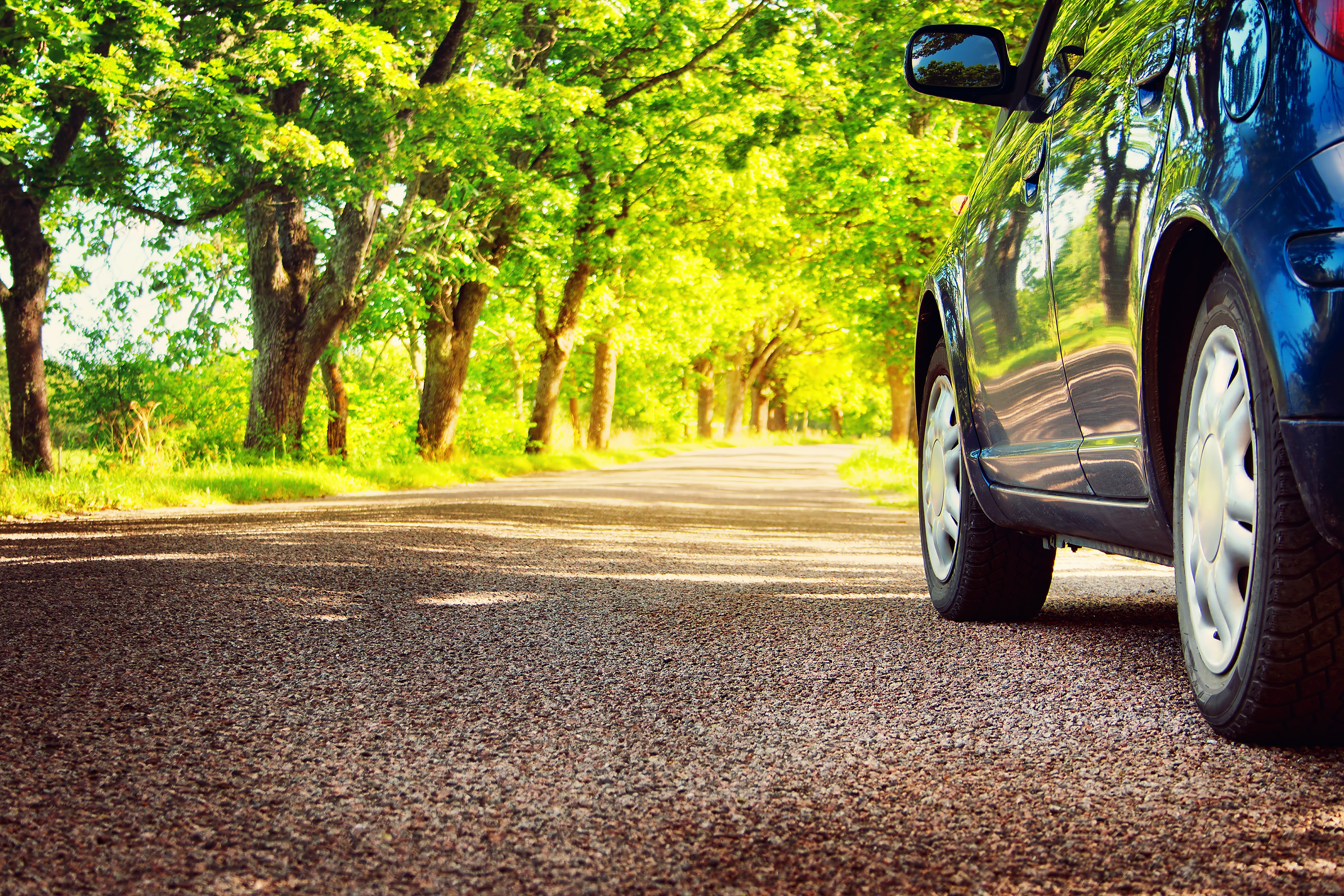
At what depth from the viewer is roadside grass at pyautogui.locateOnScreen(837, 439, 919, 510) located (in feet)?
46.8

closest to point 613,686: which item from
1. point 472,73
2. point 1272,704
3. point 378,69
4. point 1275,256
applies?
point 1272,704

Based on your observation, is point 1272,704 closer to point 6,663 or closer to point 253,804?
point 253,804

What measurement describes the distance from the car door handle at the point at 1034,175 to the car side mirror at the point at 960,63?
601mm

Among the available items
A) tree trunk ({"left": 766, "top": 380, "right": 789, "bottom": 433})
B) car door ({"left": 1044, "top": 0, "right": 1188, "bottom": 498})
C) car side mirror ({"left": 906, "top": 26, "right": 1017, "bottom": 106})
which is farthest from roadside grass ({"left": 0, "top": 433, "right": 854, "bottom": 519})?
tree trunk ({"left": 766, "top": 380, "right": 789, "bottom": 433})

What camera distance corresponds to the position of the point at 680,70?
1817 centimetres

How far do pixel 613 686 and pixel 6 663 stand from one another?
174 cm

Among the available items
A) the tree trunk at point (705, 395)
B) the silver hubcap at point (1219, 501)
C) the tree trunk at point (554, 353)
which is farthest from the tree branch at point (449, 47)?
the tree trunk at point (705, 395)

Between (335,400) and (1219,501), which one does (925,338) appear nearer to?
(1219,501)

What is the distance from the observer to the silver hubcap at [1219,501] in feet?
7.18

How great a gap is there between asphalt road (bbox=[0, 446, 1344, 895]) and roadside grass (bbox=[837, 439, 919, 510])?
762 cm

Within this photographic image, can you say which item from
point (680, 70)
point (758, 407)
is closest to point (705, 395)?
point (758, 407)

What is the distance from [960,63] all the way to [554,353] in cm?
2174

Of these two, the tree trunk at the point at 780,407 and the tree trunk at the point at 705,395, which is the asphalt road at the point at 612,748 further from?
the tree trunk at the point at 780,407

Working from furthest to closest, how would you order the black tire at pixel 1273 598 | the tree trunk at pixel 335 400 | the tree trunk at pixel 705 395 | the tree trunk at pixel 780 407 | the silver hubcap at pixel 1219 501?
the tree trunk at pixel 780 407, the tree trunk at pixel 705 395, the tree trunk at pixel 335 400, the silver hubcap at pixel 1219 501, the black tire at pixel 1273 598
